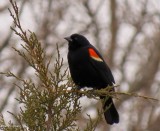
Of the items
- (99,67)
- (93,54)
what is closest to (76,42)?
(93,54)

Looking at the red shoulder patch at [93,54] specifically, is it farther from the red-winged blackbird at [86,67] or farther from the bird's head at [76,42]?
the bird's head at [76,42]

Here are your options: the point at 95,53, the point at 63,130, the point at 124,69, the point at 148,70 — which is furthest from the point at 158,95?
the point at 63,130

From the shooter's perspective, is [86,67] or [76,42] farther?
[76,42]

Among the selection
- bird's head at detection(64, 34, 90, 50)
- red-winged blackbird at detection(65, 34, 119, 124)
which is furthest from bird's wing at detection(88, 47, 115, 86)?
bird's head at detection(64, 34, 90, 50)

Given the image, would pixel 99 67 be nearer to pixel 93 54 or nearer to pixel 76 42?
pixel 93 54

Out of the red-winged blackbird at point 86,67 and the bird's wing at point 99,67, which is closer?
the red-winged blackbird at point 86,67

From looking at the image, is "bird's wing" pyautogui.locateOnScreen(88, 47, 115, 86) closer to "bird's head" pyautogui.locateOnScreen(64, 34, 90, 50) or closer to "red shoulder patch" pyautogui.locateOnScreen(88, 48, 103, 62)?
"red shoulder patch" pyautogui.locateOnScreen(88, 48, 103, 62)

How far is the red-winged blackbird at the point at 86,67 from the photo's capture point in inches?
208

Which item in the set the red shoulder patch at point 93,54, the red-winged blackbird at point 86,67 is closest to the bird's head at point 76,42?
the red-winged blackbird at point 86,67

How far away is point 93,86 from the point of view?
5.40m

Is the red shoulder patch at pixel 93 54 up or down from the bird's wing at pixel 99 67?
up

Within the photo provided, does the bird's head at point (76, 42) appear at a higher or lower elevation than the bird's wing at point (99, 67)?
higher

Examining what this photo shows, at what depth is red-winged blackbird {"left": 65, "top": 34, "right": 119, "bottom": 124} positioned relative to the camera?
527 cm

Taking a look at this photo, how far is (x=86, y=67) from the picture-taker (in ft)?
17.6
